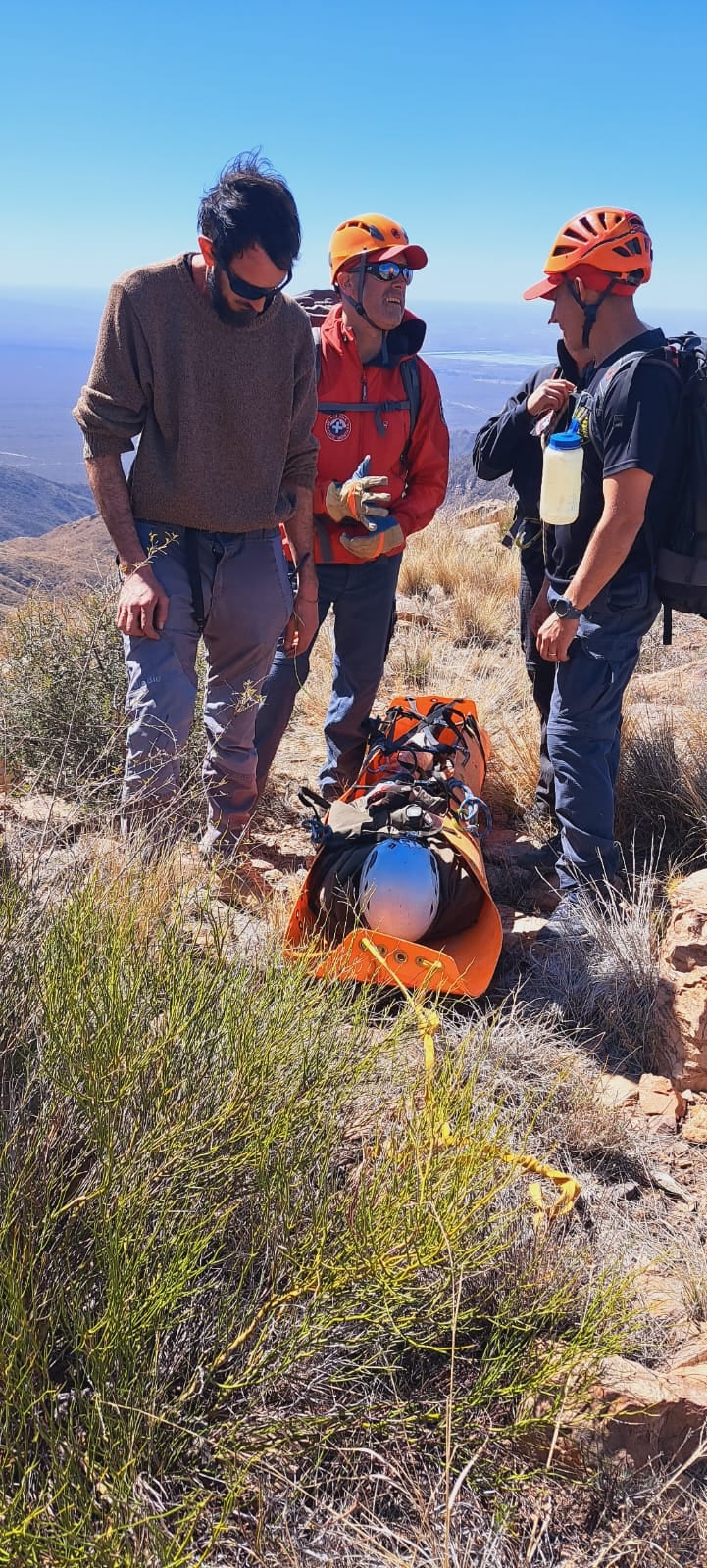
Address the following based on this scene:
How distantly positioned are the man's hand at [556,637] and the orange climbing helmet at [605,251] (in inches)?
41.6

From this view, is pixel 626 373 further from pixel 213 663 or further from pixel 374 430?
pixel 213 663

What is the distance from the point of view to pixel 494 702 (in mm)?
5684

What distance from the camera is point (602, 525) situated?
306 cm

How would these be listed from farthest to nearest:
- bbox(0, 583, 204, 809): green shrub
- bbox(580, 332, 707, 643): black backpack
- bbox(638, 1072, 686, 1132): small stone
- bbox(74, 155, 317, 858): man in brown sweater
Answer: bbox(0, 583, 204, 809): green shrub, bbox(580, 332, 707, 643): black backpack, bbox(74, 155, 317, 858): man in brown sweater, bbox(638, 1072, 686, 1132): small stone

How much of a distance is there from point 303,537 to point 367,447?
25.3 inches

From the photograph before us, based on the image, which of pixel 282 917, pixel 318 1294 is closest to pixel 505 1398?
pixel 318 1294

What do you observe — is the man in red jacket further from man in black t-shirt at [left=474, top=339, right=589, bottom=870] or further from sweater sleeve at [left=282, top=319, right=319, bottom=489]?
sweater sleeve at [left=282, top=319, right=319, bottom=489]

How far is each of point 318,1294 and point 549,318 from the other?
308cm

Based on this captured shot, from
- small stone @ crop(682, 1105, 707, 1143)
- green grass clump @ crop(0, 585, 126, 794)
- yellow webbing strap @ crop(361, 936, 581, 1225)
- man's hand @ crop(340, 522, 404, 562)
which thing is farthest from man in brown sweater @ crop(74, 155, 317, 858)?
small stone @ crop(682, 1105, 707, 1143)

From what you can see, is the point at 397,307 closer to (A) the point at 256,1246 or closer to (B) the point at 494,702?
(B) the point at 494,702

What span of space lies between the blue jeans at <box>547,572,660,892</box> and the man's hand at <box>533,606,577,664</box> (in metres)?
0.09

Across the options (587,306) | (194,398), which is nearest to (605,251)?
(587,306)

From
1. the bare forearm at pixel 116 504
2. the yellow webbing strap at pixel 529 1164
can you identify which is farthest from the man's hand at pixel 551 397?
the yellow webbing strap at pixel 529 1164

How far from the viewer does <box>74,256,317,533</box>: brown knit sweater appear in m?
2.94
